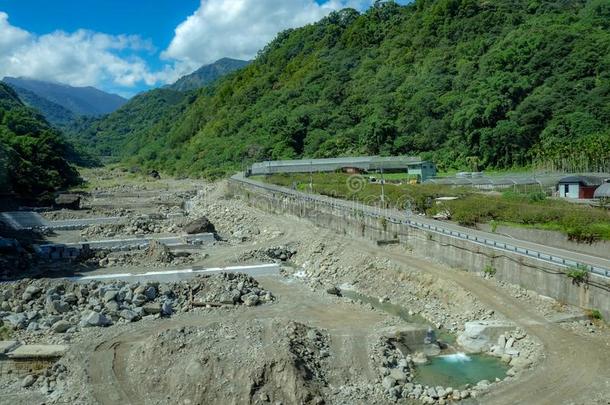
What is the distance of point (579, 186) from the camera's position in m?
38.2

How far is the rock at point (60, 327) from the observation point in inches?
827

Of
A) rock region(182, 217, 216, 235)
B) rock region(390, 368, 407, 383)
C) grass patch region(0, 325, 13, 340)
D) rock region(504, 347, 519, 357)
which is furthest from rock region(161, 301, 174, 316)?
rock region(182, 217, 216, 235)

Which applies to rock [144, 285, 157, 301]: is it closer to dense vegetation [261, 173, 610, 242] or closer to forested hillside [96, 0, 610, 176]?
dense vegetation [261, 173, 610, 242]

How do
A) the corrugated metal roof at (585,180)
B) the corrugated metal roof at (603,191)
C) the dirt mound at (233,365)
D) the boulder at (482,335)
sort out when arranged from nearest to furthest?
the dirt mound at (233,365)
the boulder at (482,335)
the corrugated metal roof at (603,191)
the corrugated metal roof at (585,180)

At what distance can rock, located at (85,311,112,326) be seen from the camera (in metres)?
21.6

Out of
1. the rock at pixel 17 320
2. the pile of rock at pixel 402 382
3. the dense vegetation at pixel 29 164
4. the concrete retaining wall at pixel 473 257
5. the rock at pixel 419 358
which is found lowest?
the rock at pixel 419 358

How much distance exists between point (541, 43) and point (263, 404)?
72.3 metres

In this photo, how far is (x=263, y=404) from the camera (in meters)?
14.8

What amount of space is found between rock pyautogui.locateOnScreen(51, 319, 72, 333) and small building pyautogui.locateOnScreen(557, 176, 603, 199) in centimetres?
3437

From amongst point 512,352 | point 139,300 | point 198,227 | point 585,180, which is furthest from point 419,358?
point 198,227

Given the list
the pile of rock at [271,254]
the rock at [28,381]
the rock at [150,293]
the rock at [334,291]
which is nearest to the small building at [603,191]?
the rock at [334,291]

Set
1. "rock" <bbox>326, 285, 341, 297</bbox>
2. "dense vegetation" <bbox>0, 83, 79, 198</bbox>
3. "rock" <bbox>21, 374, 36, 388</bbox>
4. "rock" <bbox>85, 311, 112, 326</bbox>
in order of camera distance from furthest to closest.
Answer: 1. "dense vegetation" <bbox>0, 83, 79, 198</bbox>
2. "rock" <bbox>326, 285, 341, 297</bbox>
3. "rock" <bbox>85, 311, 112, 326</bbox>
4. "rock" <bbox>21, 374, 36, 388</bbox>

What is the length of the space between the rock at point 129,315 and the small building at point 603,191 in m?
29.5

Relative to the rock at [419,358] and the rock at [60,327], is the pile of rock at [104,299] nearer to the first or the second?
the rock at [60,327]
